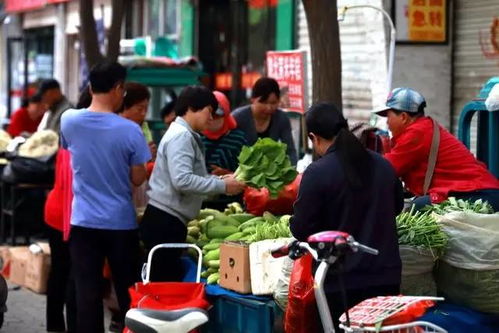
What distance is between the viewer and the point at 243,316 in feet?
24.0

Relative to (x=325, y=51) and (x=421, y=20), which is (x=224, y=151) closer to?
(x=325, y=51)

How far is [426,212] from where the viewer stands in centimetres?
719

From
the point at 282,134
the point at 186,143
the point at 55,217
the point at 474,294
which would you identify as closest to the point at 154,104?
the point at 282,134

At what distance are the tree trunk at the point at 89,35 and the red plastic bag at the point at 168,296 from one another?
561cm

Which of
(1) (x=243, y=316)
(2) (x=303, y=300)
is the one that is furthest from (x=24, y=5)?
(2) (x=303, y=300)

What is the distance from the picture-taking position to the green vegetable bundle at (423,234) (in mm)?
6785

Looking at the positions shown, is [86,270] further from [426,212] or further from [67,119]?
[426,212]

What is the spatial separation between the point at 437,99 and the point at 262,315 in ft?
21.1

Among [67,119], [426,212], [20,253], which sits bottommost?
[20,253]

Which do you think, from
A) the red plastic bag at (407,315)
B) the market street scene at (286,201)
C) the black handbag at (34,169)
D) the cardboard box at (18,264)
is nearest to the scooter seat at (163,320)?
the market street scene at (286,201)

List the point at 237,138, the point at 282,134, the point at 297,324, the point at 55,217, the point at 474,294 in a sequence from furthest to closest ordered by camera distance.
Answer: the point at 282,134 → the point at 237,138 → the point at 55,217 → the point at 474,294 → the point at 297,324

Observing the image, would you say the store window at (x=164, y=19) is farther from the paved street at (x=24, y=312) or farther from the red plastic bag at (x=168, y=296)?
the red plastic bag at (x=168, y=296)

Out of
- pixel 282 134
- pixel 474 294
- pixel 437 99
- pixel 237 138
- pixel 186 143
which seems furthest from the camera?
pixel 437 99

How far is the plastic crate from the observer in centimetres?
707
